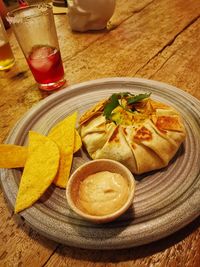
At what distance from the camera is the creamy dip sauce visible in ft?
2.61

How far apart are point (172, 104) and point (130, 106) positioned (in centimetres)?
24

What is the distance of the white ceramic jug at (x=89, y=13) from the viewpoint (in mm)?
1858

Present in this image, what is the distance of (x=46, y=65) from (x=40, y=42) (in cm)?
14

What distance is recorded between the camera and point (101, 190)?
84 cm

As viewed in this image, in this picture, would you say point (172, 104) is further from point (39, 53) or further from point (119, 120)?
point (39, 53)

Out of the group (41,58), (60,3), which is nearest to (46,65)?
(41,58)

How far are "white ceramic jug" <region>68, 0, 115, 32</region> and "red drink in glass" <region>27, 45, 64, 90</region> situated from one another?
0.57 m

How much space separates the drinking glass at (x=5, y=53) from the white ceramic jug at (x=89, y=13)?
0.51 meters

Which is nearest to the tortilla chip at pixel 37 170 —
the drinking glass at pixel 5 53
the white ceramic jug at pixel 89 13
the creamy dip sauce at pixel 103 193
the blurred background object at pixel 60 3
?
the creamy dip sauce at pixel 103 193

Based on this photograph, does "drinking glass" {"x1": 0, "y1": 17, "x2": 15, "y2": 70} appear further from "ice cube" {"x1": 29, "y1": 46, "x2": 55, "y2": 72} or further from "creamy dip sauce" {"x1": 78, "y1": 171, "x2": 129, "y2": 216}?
"creamy dip sauce" {"x1": 78, "y1": 171, "x2": 129, "y2": 216}

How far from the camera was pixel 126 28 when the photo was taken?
205 centimetres

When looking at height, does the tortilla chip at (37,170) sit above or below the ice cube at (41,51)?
below

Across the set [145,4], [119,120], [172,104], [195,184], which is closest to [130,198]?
[195,184]

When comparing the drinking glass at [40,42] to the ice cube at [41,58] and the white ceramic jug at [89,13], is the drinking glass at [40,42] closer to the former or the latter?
the ice cube at [41,58]
